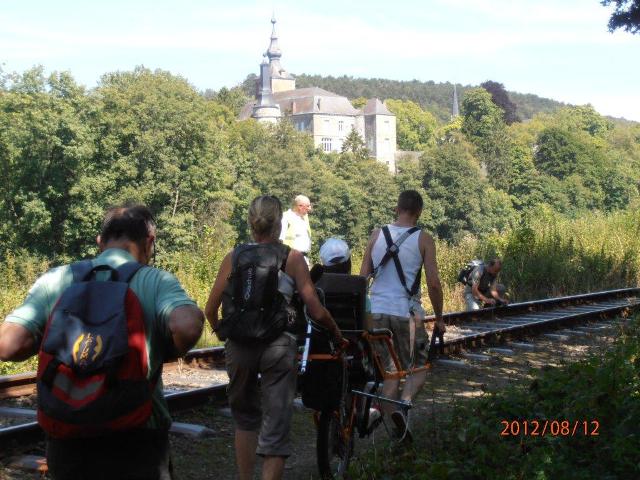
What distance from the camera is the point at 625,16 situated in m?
13.0

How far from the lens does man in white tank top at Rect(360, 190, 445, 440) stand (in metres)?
6.66

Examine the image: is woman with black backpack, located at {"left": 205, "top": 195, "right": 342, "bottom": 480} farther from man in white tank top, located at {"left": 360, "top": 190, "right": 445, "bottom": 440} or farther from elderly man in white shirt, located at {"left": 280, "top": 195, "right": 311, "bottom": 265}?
elderly man in white shirt, located at {"left": 280, "top": 195, "right": 311, "bottom": 265}

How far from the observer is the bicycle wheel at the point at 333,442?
5.86m

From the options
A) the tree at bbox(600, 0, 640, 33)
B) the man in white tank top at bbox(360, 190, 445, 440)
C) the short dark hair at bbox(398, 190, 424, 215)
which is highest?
the tree at bbox(600, 0, 640, 33)

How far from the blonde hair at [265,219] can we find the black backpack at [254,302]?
0.60 ft

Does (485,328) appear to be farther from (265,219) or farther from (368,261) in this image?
(265,219)

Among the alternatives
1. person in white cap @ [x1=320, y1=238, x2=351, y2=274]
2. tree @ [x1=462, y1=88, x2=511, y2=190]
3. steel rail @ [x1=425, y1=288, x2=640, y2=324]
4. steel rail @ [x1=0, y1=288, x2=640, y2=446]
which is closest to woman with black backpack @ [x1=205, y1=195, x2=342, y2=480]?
person in white cap @ [x1=320, y1=238, x2=351, y2=274]

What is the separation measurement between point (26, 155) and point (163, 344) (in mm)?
74582

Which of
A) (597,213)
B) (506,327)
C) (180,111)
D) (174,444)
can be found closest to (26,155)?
(180,111)

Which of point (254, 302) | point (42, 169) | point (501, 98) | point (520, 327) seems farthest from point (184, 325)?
point (501, 98)

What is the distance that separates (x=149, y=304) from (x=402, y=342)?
3719mm

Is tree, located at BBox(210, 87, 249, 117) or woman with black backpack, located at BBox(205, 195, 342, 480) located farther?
tree, located at BBox(210, 87, 249, 117)

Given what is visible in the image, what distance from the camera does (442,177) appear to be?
135750mm

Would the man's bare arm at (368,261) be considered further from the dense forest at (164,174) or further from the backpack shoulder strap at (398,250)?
the dense forest at (164,174)
